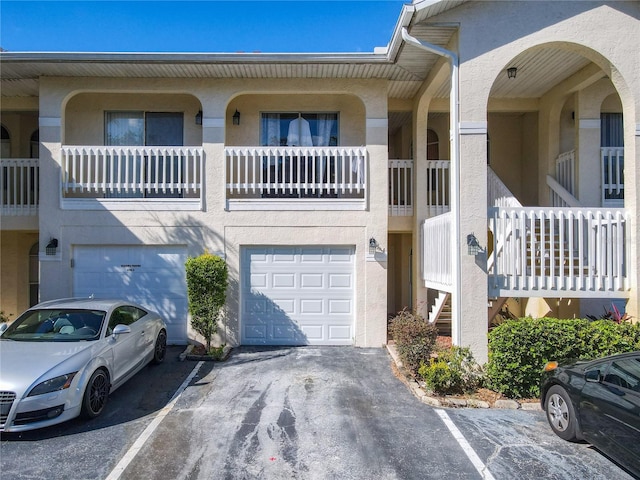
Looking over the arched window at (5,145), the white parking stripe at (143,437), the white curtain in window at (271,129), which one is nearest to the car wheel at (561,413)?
the white parking stripe at (143,437)

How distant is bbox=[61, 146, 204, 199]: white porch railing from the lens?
9.16 meters

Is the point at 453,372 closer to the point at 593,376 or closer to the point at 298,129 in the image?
the point at 593,376

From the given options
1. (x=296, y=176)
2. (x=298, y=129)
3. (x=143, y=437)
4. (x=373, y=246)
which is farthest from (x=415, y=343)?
(x=298, y=129)

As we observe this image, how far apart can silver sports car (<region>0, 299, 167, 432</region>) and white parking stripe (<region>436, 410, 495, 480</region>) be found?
4669 millimetres

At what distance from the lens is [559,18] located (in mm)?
7145

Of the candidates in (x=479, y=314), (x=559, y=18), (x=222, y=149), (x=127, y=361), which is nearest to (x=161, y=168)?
(x=222, y=149)

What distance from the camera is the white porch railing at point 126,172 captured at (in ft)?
30.0

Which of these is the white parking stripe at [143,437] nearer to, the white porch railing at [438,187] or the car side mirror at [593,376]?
the car side mirror at [593,376]

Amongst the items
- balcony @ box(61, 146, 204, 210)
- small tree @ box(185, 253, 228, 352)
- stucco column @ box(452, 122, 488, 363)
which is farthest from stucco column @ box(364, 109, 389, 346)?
balcony @ box(61, 146, 204, 210)

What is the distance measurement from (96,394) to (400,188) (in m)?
8.06

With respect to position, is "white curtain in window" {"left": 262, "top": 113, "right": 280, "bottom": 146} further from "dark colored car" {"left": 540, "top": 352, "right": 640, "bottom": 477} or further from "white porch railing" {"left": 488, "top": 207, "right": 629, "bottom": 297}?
"dark colored car" {"left": 540, "top": 352, "right": 640, "bottom": 477}

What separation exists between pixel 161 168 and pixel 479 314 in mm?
7908

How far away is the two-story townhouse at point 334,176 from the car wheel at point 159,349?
124cm

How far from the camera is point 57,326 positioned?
6.19 metres
